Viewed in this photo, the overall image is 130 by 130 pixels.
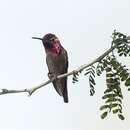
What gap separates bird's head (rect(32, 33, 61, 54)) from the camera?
56.8 inches

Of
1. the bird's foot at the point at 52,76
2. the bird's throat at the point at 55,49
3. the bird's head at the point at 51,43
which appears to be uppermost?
the bird's head at the point at 51,43

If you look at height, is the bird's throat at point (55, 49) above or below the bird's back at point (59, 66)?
above

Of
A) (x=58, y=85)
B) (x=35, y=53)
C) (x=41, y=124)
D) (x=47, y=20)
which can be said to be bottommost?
A: (x=41, y=124)

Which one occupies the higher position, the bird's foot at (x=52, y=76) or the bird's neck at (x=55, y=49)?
the bird's neck at (x=55, y=49)

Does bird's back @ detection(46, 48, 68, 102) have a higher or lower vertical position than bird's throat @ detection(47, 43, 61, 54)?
lower

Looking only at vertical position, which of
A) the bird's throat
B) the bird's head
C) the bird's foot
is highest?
the bird's head

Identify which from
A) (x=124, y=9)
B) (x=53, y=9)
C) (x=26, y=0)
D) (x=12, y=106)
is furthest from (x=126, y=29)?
(x=12, y=106)

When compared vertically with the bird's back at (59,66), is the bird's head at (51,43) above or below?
above

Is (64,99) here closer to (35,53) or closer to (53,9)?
(35,53)

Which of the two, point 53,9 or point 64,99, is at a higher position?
point 53,9

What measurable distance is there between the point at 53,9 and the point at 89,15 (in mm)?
134

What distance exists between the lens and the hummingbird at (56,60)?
1436 mm

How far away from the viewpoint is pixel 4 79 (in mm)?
1498

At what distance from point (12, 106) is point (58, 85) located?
187 mm
